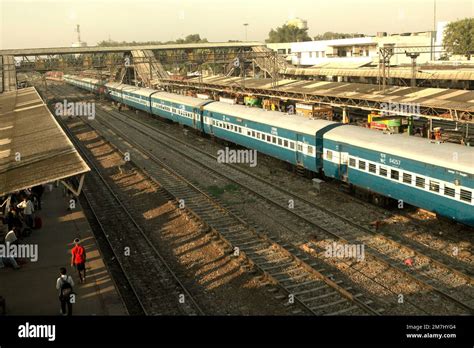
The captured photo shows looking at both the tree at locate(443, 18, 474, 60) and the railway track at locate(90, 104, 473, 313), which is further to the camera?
the tree at locate(443, 18, 474, 60)

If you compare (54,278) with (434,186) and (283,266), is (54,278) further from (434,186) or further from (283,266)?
(434,186)

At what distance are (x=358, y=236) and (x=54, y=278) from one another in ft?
36.8

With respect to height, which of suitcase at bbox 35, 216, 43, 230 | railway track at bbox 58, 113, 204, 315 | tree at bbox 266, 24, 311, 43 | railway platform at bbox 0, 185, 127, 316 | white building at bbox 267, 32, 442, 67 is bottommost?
railway track at bbox 58, 113, 204, 315

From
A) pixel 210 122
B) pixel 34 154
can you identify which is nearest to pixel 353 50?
pixel 210 122

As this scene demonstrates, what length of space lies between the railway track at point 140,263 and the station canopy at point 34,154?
3365mm

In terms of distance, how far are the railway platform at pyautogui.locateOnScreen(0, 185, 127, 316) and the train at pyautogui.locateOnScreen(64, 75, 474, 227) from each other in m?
12.1

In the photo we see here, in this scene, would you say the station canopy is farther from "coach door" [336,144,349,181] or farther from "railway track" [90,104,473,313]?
"coach door" [336,144,349,181]

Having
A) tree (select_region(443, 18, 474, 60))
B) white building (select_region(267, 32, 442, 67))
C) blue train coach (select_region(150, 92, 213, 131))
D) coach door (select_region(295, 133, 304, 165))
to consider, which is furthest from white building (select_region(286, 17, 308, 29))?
coach door (select_region(295, 133, 304, 165))

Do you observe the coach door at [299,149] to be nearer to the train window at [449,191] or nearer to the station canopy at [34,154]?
the train window at [449,191]

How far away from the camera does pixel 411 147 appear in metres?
19.8

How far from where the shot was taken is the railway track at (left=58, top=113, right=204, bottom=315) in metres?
14.3

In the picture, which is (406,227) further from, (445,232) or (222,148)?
(222,148)

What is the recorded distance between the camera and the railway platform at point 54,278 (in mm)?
13398

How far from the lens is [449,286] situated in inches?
573
